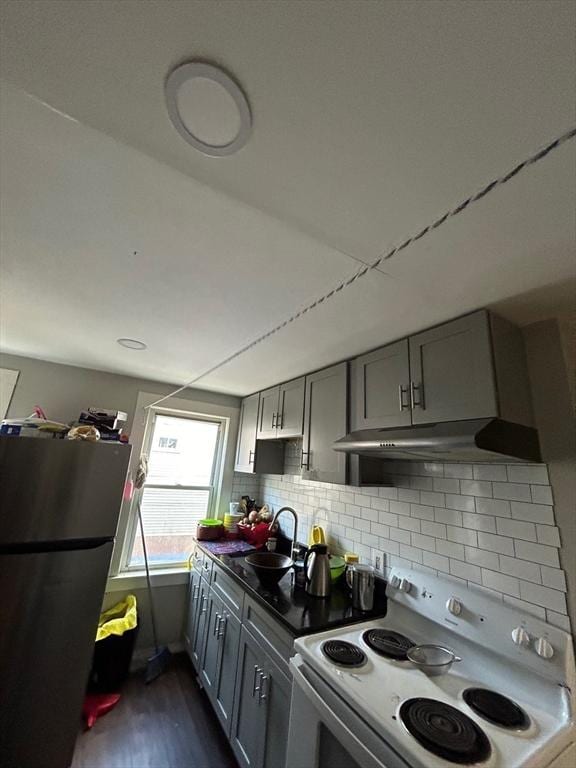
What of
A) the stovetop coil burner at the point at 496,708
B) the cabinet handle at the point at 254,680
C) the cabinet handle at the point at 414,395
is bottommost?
the cabinet handle at the point at 254,680

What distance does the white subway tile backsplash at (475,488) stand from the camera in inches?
54.1

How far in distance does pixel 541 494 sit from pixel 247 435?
2281mm

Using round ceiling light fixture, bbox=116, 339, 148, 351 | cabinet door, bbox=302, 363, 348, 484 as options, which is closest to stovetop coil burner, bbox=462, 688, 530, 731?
cabinet door, bbox=302, 363, 348, 484

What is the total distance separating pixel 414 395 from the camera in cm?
143

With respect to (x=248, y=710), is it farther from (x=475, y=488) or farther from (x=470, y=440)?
(x=470, y=440)

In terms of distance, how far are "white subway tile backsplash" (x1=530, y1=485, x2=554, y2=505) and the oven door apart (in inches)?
36.9

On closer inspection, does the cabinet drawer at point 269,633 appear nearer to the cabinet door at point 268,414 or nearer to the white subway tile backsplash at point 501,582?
the white subway tile backsplash at point 501,582

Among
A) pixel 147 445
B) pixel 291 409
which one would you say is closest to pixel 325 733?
pixel 291 409

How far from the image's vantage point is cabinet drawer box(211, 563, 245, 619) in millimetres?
1881

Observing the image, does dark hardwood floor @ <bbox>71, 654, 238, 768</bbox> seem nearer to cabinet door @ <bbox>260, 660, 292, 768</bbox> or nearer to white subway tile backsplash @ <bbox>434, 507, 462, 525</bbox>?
cabinet door @ <bbox>260, 660, 292, 768</bbox>

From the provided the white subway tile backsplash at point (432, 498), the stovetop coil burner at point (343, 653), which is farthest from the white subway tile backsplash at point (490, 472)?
the stovetop coil burner at point (343, 653)

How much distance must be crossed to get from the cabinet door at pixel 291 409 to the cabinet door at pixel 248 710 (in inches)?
48.0

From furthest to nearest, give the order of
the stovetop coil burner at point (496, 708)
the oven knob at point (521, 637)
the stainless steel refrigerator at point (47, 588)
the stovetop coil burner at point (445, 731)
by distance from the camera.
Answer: the stainless steel refrigerator at point (47, 588) < the oven knob at point (521, 637) < the stovetop coil burner at point (496, 708) < the stovetop coil burner at point (445, 731)

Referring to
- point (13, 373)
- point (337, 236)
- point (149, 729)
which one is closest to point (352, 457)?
point (337, 236)
